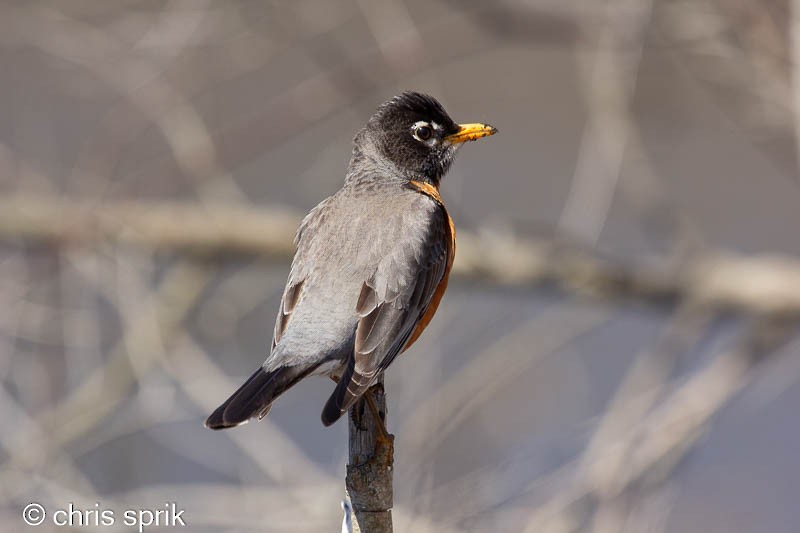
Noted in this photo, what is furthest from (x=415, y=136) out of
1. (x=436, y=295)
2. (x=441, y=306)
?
(x=441, y=306)

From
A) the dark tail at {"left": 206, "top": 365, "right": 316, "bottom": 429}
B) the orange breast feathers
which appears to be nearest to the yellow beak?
the orange breast feathers

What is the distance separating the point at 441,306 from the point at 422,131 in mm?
1873

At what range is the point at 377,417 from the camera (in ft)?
11.6

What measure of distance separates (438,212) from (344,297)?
1.72 feet

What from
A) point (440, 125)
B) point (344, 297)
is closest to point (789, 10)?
point (440, 125)

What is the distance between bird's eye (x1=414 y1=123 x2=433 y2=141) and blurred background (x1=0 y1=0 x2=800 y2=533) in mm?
1414

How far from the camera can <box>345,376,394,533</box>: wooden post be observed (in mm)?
3158

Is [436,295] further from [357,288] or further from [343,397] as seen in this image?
[343,397]

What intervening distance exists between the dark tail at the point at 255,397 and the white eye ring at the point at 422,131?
1361mm

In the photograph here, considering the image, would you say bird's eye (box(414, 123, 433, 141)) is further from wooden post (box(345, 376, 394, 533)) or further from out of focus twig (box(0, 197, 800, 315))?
out of focus twig (box(0, 197, 800, 315))

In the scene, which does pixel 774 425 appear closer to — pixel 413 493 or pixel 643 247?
pixel 643 247

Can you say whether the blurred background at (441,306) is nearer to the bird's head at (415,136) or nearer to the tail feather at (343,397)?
the bird's head at (415,136)

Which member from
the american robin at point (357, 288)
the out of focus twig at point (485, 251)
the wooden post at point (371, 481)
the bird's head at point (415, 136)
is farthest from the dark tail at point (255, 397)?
the out of focus twig at point (485, 251)

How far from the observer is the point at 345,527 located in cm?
298
